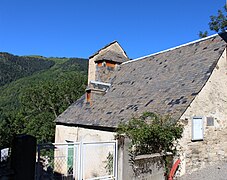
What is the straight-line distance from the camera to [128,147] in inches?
302

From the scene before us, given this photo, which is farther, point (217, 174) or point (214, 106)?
point (214, 106)

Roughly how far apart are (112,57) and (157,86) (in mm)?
7883

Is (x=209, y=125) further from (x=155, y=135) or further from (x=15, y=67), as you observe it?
(x=15, y=67)

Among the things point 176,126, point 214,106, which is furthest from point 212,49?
point 176,126

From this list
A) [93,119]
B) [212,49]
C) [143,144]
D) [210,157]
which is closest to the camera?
[143,144]

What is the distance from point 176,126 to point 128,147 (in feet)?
8.94

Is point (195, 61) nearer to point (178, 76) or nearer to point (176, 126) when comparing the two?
point (178, 76)

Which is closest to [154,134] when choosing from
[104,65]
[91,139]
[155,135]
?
[155,135]

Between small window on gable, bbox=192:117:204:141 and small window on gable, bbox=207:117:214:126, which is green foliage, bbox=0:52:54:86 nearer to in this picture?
small window on gable, bbox=207:117:214:126

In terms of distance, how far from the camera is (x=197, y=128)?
33.6ft

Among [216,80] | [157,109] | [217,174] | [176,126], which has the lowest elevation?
[217,174]

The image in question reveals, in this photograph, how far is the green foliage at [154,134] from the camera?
867 centimetres

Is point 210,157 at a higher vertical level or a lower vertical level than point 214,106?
lower

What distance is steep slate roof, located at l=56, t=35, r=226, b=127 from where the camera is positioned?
11.0 m
